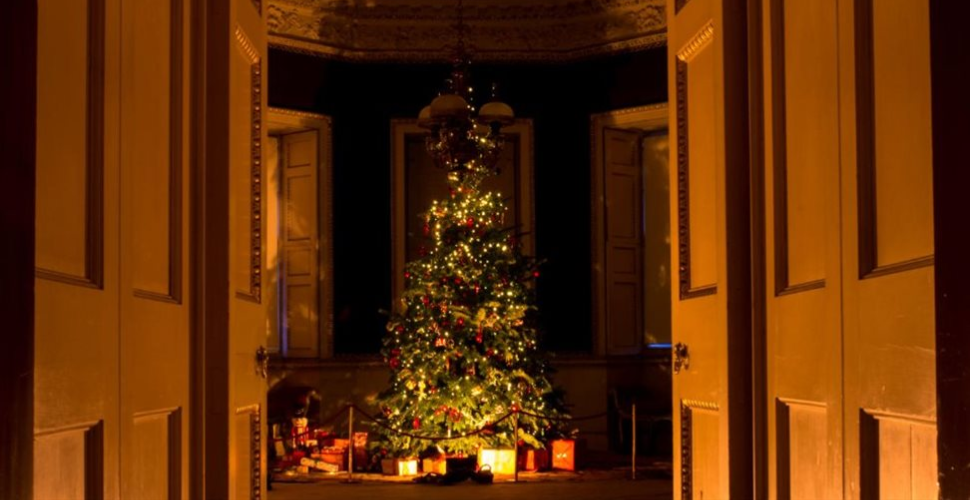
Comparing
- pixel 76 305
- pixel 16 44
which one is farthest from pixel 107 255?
pixel 16 44

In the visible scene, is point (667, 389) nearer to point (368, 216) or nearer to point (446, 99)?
point (368, 216)

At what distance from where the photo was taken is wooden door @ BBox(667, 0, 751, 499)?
289 centimetres

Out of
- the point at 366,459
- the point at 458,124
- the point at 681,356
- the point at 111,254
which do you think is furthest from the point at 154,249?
the point at 366,459

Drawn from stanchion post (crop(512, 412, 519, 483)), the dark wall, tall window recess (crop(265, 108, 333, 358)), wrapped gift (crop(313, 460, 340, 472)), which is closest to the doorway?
the dark wall

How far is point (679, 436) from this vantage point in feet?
11.4

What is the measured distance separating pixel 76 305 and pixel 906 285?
4.23 ft

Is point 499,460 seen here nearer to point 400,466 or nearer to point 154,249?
point 400,466

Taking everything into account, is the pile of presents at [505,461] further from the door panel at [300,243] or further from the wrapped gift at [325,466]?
the door panel at [300,243]

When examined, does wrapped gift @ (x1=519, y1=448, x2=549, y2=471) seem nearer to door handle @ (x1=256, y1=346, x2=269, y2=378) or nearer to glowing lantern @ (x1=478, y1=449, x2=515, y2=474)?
glowing lantern @ (x1=478, y1=449, x2=515, y2=474)

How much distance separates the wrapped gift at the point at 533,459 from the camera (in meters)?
9.05

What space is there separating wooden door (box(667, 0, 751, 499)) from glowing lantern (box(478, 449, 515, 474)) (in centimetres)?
527

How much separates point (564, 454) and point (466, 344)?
112 centimetres

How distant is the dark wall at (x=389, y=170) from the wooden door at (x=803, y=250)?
7.80 metres

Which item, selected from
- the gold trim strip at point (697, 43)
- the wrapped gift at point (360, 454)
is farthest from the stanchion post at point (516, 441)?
the gold trim strip at point (697, 43)
